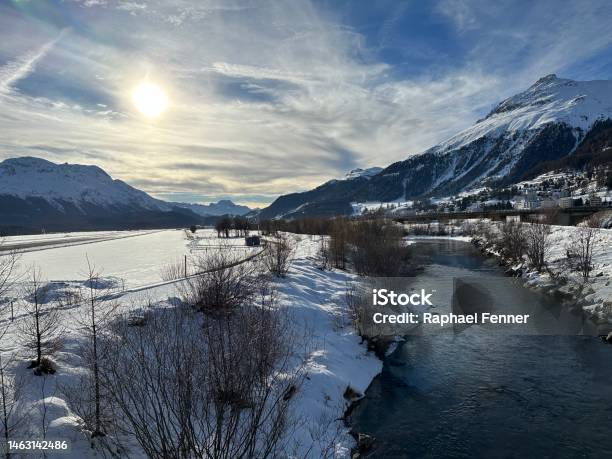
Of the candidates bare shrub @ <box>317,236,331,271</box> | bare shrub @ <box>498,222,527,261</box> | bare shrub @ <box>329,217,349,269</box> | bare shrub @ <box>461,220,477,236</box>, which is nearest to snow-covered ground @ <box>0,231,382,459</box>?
bare shrub @ <box>317,236,331,271</box>

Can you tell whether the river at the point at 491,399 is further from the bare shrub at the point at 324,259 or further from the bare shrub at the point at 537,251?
the bare shrub at the point at 537,251

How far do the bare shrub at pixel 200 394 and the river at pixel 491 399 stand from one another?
4.83 meters

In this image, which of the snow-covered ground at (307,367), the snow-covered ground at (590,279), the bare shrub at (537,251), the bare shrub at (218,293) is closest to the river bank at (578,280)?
the snow-covered ground at (590,279)

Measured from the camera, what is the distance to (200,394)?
979 cm

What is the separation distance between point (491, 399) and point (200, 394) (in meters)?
13.4

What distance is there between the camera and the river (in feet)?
47.1

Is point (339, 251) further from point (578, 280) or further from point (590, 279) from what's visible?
point (590, 279)

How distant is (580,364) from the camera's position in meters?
20.8

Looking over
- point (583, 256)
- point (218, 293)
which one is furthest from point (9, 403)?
point (583, 256)

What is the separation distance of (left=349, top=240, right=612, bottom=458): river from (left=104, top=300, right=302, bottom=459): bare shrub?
15.9 feet

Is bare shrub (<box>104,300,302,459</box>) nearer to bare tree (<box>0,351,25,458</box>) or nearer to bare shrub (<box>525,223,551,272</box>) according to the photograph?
bare tree (<box>0,351,25,458</box>)

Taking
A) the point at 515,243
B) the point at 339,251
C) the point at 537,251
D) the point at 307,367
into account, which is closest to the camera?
the point at 307,367

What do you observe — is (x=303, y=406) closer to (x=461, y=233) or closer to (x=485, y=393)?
(x=485, y=393)

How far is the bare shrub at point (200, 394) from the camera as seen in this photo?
7.52 m
